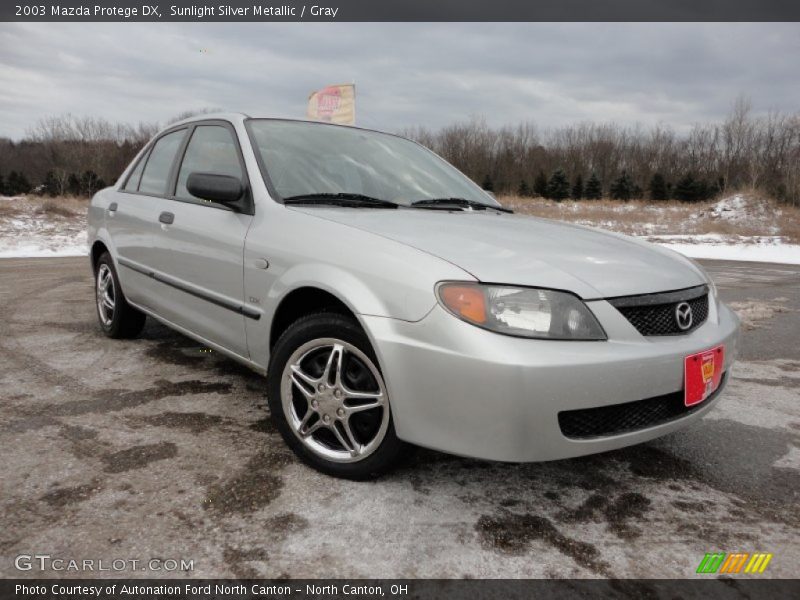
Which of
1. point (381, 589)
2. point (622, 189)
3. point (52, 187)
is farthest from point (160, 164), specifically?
point (622, 189)

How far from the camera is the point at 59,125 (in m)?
50.2

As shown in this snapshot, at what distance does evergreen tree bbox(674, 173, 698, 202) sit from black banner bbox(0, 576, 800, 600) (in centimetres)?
4974

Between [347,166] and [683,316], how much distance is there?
1714 millimetres

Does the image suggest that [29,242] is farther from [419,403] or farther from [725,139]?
[725,139]

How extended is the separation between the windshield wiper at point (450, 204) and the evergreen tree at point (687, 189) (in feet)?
158

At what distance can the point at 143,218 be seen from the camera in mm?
3586

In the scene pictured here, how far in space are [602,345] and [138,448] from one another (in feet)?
6.26

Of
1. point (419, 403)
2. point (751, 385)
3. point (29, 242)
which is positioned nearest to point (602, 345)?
point (419, 403)

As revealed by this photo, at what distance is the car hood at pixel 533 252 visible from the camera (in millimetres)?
1982

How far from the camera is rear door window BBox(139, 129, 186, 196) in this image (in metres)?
3.58

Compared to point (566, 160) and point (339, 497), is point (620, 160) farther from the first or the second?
point (339, 497)

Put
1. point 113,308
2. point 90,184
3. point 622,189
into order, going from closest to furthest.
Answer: point 113,308 → point 90,184 → point 622,189

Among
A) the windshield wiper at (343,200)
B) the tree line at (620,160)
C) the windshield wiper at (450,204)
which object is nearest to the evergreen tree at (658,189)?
the tree line at (620,160)

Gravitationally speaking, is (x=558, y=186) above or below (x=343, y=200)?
above
